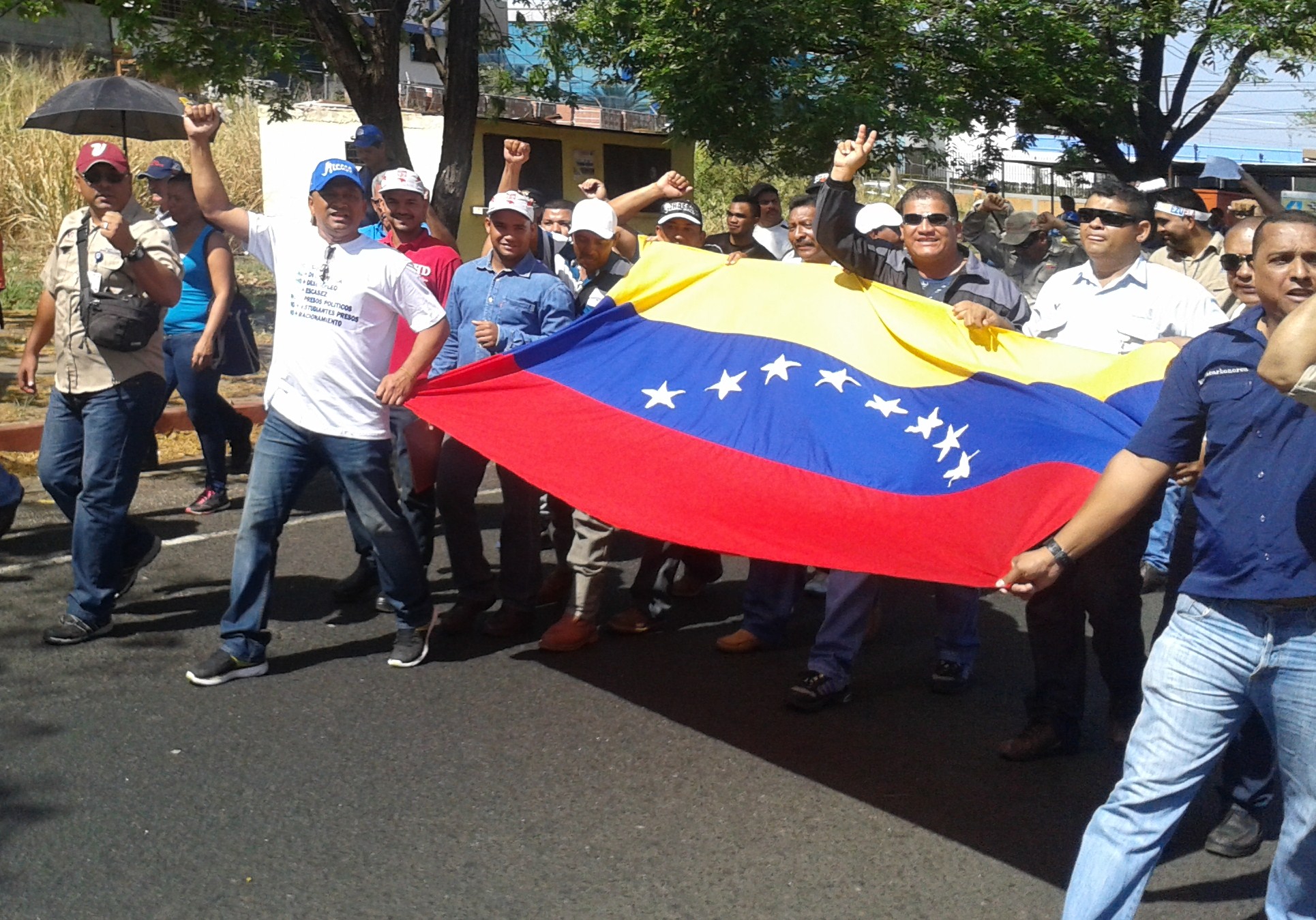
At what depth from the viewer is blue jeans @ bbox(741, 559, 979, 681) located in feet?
17.4

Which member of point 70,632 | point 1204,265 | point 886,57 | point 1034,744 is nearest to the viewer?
point 1034,744

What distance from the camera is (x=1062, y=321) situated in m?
5.36

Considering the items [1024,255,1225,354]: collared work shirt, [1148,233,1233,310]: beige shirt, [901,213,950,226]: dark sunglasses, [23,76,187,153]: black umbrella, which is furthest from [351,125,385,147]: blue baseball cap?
[1148,233,1233,310]: beige shirt

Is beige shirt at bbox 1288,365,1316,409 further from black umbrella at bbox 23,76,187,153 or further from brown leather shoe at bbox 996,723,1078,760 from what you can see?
black umbrella at bbox 23,76,187,153

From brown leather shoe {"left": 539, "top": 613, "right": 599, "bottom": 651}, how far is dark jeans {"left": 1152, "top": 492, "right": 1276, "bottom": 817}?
2535mm

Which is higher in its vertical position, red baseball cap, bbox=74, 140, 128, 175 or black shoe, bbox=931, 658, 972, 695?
red baseball cap, bbox=74, 140, 128, 175

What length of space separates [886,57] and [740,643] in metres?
9.70

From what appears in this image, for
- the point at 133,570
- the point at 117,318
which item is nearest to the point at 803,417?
the point at 117,318

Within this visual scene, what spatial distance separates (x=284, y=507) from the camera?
5.41 m

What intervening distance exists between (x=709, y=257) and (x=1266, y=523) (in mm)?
3452

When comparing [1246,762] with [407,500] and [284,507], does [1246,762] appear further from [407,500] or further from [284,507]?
[407,500]

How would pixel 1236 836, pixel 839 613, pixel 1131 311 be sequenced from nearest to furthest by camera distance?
1. pixel 1236 836
2. pixel 1131 311
3. pixel 839 613

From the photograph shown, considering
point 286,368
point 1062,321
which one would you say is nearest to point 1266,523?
point 1062,321

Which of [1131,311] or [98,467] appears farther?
[98,467]
